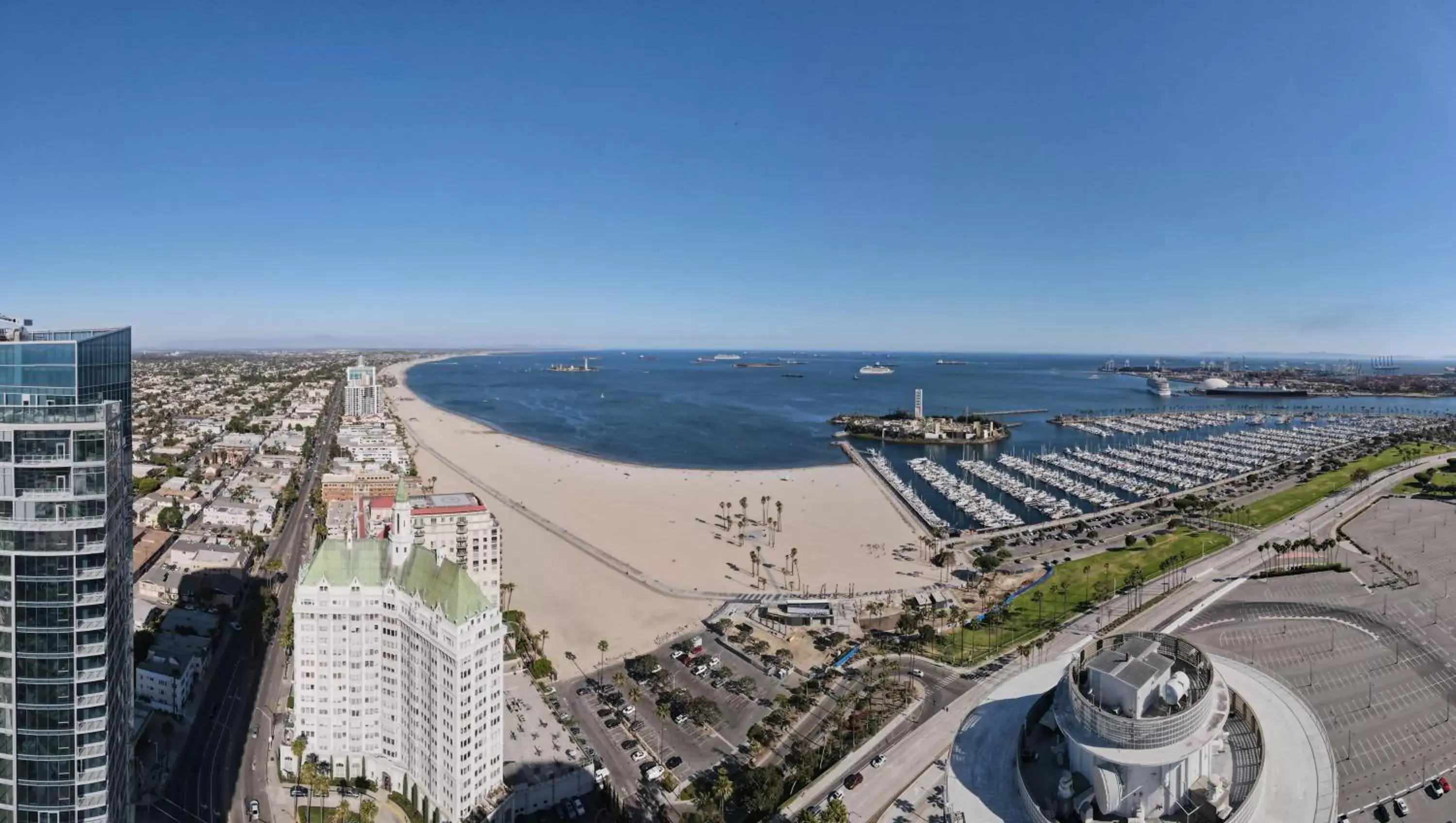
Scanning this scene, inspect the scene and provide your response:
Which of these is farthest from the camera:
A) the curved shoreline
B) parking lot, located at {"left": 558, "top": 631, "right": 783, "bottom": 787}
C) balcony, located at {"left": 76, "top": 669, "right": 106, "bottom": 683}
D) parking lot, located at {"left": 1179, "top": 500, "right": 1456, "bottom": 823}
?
the curved shoreline

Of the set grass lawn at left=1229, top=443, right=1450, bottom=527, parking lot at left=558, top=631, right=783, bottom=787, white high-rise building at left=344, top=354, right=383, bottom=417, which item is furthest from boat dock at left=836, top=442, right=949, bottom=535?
white high-rise building at left=344, top=354, right=383, bottom=417

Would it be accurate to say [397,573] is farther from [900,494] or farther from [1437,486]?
[1437,486]

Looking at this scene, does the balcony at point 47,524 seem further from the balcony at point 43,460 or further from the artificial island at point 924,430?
the artificial island at point 924,430

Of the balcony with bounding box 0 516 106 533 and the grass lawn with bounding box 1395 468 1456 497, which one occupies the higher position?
the balcony with bounding box 0 516 106 533

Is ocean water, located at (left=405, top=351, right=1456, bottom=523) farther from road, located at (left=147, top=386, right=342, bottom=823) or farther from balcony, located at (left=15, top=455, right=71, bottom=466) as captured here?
balcony, located at (left=15, top=455, right=71, bottom=466)

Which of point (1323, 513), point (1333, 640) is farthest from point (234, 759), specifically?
point (1323, 513)

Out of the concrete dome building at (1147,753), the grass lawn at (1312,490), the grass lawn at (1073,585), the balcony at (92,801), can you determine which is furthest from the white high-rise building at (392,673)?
the grass lawn at (1312,490)
